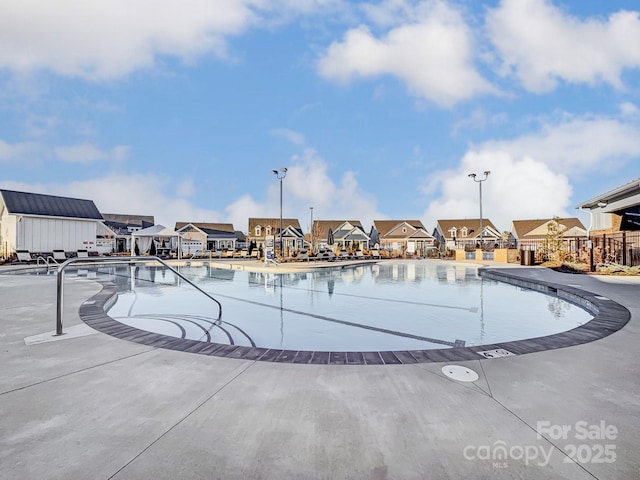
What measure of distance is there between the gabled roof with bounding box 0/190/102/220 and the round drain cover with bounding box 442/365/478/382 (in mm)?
29419

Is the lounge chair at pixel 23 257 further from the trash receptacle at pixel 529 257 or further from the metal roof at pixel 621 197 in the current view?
the metal roof at pixel 621 197

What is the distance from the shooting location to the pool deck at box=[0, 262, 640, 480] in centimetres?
165

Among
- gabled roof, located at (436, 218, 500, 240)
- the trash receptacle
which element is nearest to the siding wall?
the trash receptacle

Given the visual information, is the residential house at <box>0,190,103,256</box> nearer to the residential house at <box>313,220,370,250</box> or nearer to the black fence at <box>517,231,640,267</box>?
the residential house at <box>313,220,370,250</box>

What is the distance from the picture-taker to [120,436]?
6.25 feet

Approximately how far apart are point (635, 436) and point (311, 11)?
49.9 feet

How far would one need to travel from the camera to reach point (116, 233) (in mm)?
33844

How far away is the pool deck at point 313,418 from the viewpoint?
5.41 ft

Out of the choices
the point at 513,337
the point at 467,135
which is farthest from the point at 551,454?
the point at 467,135

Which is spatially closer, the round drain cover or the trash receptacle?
the round drain cover

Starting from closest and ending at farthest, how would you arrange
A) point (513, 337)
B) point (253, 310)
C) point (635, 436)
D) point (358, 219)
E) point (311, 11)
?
point (635, 436) < point (513, 337) < point (253, 310) < point (311, 11) < point (358, 219)

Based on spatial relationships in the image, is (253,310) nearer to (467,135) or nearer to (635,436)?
(635,436)

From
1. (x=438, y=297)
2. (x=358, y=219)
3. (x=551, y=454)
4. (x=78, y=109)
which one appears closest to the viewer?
(x=551, y=454)

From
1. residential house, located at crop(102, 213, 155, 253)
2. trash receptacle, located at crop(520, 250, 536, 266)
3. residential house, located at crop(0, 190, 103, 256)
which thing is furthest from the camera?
residential house, located at crop(102, 213, 155, 253)
